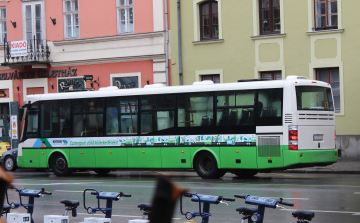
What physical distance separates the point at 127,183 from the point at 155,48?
11.1 meters

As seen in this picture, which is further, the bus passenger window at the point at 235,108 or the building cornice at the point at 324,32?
the building cornice at the point at 324,32

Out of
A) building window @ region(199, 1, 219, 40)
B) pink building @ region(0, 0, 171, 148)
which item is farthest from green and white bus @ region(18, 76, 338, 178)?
building window @ region(199, 1, 219, 40)

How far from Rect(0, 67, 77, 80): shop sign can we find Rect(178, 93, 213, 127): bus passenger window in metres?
12.3

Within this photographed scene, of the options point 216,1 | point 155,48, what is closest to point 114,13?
point 155,48

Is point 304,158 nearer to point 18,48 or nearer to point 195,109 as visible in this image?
point 195,109

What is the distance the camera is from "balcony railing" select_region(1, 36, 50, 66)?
2869 centimetres

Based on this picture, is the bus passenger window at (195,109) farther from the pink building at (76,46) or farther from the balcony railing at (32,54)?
the balcony railing at (32,54)

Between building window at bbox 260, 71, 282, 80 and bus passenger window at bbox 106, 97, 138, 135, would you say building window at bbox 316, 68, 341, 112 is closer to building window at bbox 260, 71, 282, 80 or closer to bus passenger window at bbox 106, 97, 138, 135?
building window at bbox 260, 71, 282, 80

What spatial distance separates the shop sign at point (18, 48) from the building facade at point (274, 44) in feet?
25.9

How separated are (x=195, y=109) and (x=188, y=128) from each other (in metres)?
0.62

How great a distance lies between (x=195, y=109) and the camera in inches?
691

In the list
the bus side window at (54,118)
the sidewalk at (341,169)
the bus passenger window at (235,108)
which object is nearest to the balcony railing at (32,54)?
the bus side window at (54,118)

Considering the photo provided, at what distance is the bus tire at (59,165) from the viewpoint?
19984 millimetres

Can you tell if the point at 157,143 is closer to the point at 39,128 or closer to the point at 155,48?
the point at 39,128
